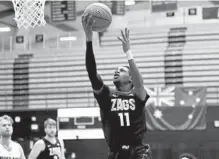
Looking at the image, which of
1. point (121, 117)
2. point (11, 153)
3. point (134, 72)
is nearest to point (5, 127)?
point (11, 153)

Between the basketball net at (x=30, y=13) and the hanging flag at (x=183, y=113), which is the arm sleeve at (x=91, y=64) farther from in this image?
the hanging flag at (x=183, y=113)

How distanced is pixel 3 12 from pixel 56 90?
5794 millimetres

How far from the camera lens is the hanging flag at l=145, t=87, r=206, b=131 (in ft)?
40.9

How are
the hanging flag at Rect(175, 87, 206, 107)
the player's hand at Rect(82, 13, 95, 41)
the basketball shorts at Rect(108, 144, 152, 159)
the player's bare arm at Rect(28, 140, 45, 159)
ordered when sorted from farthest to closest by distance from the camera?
the hanging flag at Rect(175, 87, 206, 107)
the player's bare arm at Rect(28, 140, 45, 159)
the basketball shorts at Rect(108, 144, 152, 159)
the player's hand at Rect(82, 13, 95, 41)

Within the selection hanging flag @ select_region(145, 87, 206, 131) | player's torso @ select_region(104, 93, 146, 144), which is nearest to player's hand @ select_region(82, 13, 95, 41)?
player's torso @ select_region(104, 93, 146, 144)

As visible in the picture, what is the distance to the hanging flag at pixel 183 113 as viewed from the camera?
1246cm

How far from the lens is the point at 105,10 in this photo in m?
3.92

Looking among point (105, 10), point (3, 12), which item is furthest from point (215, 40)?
point (105, 10)

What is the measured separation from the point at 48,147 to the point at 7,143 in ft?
2.95

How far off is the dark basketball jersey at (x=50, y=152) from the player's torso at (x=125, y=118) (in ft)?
11.1

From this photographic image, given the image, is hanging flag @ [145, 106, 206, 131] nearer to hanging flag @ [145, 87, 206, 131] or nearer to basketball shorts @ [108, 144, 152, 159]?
hanging flag @ [145, 87, 206, 131]

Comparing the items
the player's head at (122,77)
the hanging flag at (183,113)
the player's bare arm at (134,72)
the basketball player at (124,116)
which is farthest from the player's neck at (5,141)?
the hanging flag at (183,113)

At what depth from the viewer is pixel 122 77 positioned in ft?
12.1

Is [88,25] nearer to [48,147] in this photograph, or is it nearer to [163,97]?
[48,147]
